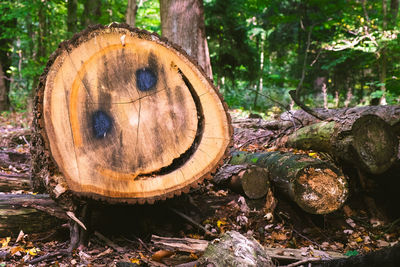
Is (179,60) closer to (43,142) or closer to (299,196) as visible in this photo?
(43,142)

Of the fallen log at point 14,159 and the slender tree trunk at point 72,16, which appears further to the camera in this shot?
the slender tree trunk at point 72,16

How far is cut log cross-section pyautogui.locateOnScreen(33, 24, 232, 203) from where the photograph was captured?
2111 millimetres

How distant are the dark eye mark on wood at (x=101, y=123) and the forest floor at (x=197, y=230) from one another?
30.2 inches

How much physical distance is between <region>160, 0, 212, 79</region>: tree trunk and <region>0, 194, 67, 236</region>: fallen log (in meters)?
2.85

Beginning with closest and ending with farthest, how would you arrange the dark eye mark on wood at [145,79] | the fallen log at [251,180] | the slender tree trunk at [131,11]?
the dark eye mark on wood at [145,79]
the fallen log at [251,180]
the slender tree trunk at [131,11]

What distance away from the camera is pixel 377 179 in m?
3.20

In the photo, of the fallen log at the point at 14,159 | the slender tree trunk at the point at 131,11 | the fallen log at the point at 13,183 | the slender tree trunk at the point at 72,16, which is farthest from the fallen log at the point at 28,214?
the slender tree trunk at the point at 72,16

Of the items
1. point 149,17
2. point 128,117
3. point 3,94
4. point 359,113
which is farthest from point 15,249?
point 149,17

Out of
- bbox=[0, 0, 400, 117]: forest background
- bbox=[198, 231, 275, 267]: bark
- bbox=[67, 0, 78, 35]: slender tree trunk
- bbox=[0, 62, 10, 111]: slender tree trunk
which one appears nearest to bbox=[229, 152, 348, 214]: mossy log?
bbox=[198, 231, 275, 267]: bark

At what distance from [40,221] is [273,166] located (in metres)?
2.28

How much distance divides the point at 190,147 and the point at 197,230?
901 millimetres

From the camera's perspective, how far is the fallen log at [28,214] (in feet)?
7.99

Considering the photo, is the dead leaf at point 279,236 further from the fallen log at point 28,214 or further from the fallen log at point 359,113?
the fallen log at point 28,214

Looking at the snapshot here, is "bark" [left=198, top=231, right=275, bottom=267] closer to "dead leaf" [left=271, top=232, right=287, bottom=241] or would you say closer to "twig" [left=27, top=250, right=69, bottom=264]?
"dead leaf" [left=271, top=232, right=287, bottom=241]
